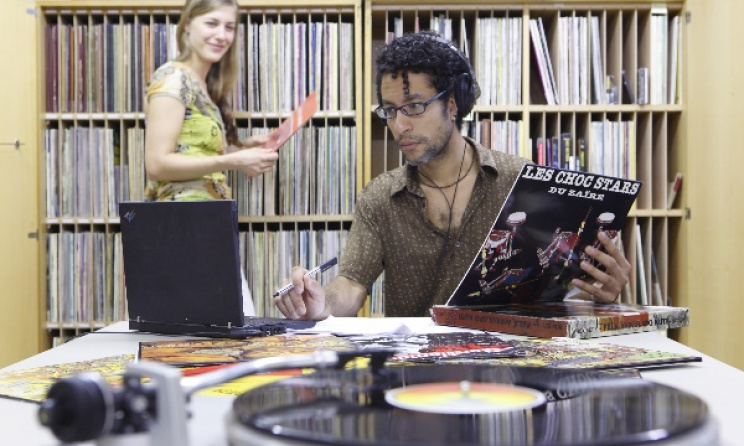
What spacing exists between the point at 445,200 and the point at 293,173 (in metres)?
1.02

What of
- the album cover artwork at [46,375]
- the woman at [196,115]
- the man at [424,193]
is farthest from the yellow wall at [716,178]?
the album cover artwork at [46,375]

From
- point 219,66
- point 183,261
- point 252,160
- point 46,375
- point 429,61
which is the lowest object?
point 46,375

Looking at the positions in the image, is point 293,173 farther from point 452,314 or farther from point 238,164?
point 452,314

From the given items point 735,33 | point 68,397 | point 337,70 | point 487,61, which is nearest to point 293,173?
point 337,70

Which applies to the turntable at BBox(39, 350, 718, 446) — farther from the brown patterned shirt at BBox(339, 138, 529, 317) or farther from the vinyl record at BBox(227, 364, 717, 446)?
the brown patterned shirt at BBox(339, 138, 529, 317)

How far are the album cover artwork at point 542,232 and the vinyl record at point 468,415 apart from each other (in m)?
0.67

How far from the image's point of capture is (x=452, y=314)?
1350 millimetres

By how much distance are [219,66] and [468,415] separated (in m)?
2.37

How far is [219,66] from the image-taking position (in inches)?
106

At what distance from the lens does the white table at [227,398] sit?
2.07ft

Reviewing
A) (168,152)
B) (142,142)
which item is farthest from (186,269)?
(142,142)

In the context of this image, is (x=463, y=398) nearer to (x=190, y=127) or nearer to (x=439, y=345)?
(x=439, y=345)

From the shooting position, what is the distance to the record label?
1.70 ft

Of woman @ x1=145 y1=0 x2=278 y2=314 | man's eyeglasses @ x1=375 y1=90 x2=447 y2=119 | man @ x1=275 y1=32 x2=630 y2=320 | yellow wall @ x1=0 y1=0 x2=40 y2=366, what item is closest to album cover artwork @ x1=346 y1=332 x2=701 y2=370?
man @ x1=275 y1=32 x2=630 y2=320
